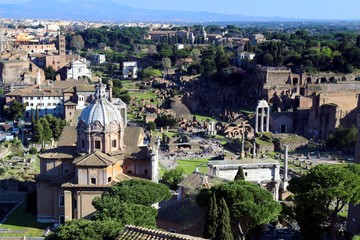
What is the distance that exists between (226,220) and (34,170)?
2520 centimetres

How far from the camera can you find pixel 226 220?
19828 millimetres

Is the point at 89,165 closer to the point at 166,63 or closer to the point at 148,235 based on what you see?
the point at 148,235

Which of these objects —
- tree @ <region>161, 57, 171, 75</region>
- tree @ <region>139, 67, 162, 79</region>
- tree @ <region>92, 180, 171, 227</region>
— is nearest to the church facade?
tree @ <region>92, 180, 171, 227</region>

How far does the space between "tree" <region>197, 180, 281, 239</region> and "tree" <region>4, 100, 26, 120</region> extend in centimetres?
3771

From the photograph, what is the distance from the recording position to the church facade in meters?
27.9

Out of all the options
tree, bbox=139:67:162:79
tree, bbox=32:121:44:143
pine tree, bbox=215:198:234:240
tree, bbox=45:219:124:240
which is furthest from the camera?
tree, bbox=139:67:162:79

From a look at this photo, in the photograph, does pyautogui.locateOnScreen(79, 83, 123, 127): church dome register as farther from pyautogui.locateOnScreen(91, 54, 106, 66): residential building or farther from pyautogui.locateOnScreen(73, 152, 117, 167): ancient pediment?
pyautogui.locateOnScreen(91, 54, 106, 66): residential building

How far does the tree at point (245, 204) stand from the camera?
71.4ft

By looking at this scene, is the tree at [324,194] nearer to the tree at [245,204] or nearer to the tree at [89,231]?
the tree at [245,204]

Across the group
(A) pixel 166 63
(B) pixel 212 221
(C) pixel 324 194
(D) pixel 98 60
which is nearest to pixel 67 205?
(B) pixel 212 221

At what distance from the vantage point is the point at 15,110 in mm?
57219

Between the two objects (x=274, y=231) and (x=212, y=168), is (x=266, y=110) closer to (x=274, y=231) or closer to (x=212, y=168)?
(x=212, y=168)

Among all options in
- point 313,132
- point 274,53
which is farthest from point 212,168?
→ point 274,53

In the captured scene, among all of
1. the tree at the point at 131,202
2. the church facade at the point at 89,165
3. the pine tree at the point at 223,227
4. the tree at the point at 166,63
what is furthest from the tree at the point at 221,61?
the pine tree at the point at 223,227
